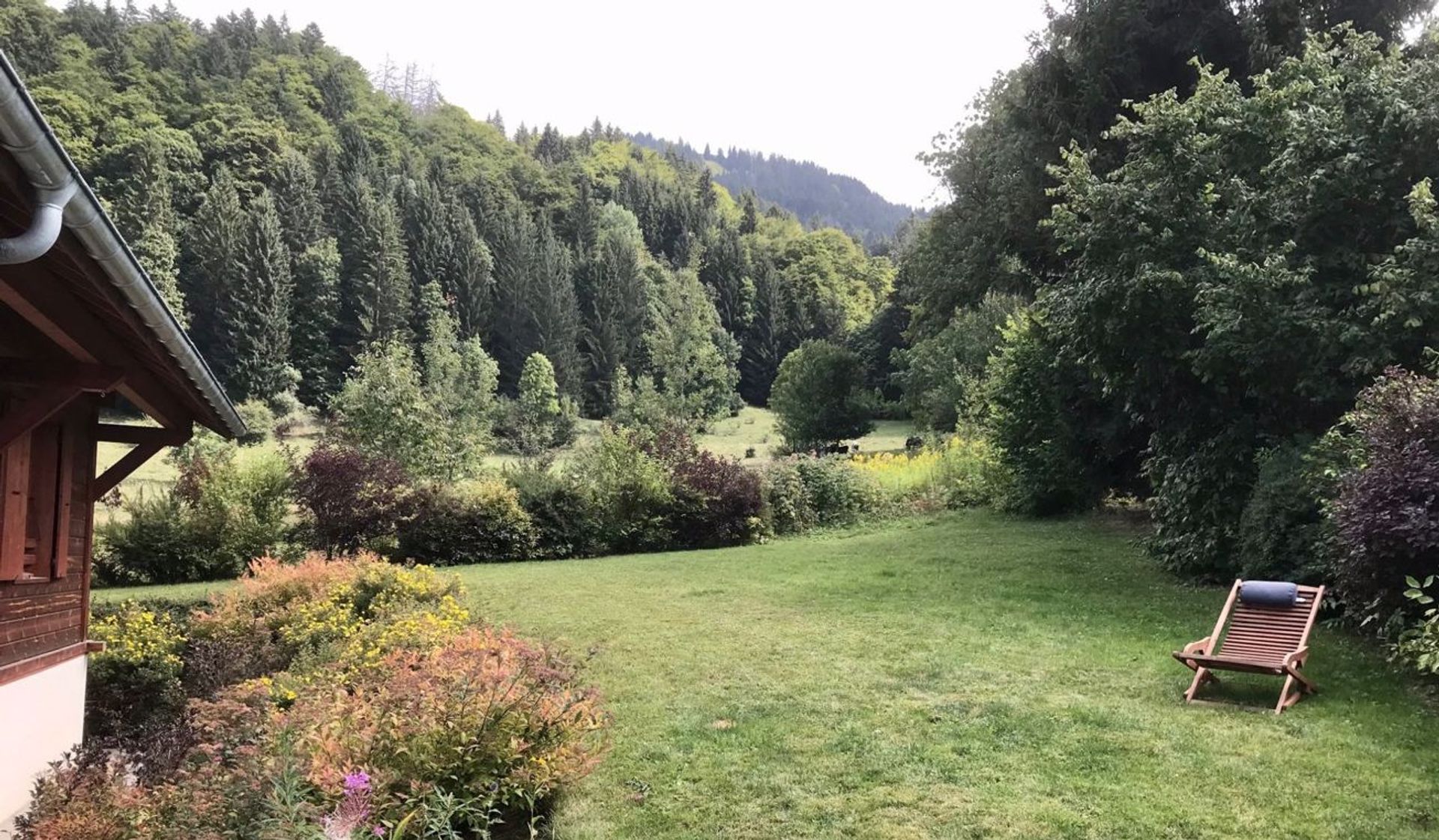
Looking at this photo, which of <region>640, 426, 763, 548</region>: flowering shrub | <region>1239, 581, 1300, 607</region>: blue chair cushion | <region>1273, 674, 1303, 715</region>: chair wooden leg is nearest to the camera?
<region>1273, 674, 1303, 715</region>: chair wooden leg

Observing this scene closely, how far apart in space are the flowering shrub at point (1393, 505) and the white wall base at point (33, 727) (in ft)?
28.9

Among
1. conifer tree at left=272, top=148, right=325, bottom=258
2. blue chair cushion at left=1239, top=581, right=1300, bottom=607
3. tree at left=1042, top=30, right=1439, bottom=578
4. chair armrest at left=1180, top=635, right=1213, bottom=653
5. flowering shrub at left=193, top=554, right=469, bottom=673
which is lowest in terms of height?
flowering shrub at left=193, top=554, right=469, bottom=673

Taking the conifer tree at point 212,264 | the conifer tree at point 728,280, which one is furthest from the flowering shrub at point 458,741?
the conifer tree at point 728,280

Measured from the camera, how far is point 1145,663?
7211 millimetres

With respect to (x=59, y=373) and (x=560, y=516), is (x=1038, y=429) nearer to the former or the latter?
(x=560, y=516)

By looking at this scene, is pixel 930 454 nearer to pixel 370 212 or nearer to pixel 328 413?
pixel 328 413

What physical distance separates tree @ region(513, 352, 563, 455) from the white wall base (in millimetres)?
30525

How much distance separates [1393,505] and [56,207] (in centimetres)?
796

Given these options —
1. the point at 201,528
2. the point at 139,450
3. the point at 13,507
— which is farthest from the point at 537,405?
the point at 13,507

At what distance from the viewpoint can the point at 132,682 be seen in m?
7.71

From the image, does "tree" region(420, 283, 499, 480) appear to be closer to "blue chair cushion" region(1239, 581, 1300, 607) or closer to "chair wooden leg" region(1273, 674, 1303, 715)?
"blue chair cushion" region(1239, 581, 1300, 607)

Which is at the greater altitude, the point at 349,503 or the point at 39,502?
the point at 39,502

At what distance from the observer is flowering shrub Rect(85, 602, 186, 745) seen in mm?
7355

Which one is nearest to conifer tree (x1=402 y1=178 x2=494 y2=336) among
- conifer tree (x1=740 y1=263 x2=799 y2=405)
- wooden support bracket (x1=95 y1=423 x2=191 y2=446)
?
conifer tree (x1=740 y1=263 x2=799 y2=405)
